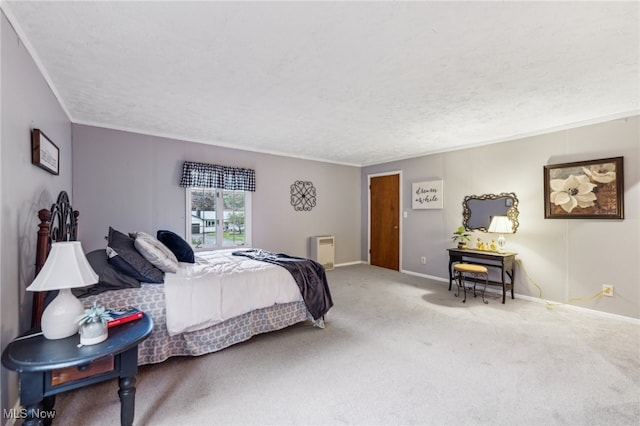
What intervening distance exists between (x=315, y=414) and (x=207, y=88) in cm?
270

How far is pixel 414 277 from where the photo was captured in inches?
210

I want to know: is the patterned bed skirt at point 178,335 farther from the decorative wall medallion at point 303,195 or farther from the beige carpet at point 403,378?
the decorative wall medallion at point 303,195

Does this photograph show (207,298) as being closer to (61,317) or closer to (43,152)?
(61,317)

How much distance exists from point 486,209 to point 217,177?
13.8 feet

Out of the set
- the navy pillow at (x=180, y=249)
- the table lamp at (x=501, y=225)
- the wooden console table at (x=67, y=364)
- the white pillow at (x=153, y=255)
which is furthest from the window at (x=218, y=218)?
the table lamp at (x=501, y=225)

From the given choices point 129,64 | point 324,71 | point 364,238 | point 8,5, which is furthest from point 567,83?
point 364,238

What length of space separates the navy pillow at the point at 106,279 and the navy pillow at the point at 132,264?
0.12 ft

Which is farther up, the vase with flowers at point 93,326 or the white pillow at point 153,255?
the white pillow at point 153,255

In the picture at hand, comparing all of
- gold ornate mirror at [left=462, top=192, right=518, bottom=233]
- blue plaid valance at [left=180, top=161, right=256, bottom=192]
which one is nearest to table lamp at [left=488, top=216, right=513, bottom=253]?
gold ornate mirror at [left=462, top=192, right=518, bottom=233]

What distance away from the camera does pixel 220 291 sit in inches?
96.4

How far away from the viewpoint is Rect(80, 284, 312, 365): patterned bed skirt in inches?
85.8

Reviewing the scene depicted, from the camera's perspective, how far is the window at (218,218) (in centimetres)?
450

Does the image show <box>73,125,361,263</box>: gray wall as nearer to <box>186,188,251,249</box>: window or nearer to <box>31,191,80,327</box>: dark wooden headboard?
<box>186,188,251,249</box>: window

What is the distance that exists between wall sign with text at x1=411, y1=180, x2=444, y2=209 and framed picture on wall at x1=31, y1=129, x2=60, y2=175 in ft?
16.6
